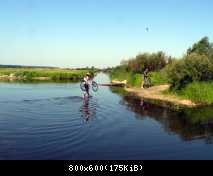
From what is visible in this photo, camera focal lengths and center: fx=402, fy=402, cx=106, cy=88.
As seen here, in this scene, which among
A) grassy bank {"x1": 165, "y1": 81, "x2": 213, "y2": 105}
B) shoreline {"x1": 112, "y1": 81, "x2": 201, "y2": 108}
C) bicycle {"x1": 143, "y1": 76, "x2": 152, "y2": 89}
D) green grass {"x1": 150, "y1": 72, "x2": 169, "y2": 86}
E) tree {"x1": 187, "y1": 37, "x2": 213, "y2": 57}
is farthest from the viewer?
tree {"x1": 187, "y1": 37, "x2": 213, "y2": 57}

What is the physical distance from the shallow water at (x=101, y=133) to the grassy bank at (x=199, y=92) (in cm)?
750

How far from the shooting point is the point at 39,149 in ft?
63.4

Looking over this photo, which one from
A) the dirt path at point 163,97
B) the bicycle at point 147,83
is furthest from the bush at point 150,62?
the dirt path at point 163,97

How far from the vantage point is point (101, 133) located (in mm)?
24203

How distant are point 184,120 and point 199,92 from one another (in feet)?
45.8

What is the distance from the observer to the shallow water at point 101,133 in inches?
763

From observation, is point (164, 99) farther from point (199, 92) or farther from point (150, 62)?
point (150, 62)

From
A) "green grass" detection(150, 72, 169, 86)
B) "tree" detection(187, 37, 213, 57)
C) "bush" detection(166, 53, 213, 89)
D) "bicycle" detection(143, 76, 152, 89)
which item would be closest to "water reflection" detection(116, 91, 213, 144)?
"bush" detection(166, 53, 213, 89)

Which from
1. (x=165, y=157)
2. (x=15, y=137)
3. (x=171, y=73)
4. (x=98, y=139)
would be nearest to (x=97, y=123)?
(x=98, y=139)

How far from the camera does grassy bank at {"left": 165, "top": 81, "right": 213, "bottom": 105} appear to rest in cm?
4419

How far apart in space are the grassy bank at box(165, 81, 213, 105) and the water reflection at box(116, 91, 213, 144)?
389 cm

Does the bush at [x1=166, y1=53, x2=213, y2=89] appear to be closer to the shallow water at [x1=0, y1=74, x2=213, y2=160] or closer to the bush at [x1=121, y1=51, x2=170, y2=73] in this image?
the shallow water at [x1=0, y1=74, x2=213, y2=160]

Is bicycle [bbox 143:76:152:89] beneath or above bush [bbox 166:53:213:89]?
beneath
